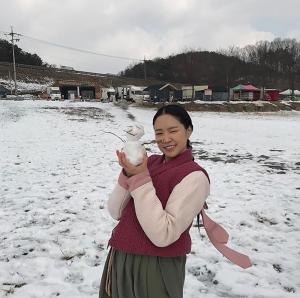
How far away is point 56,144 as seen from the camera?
Answer: 13398mm

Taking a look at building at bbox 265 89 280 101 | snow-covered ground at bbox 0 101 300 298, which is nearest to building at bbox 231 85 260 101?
building at bbox 265 89 280 101

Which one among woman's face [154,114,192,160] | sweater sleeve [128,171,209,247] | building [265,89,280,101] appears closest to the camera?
sweater sleeve [128,171,209,247]

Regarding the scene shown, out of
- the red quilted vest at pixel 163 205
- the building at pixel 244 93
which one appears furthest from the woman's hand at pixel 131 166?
the building at pixel 244 93

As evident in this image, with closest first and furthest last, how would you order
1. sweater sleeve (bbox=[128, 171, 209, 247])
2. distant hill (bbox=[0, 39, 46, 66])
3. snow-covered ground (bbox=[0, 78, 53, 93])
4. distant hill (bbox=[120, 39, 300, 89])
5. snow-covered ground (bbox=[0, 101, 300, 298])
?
sweater sleeve (bbox=[128, 171, 209, 247])
snow-covered ground (bbox=[0, 101, 300, 298])
snow-covered ground (bbox=[0, 78, 53, 93])
distant hill (bbox=[120, 39, 300, 89])
distant hill (bbox=[0, 39, 46, 66])

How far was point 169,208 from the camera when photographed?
165 centimetres

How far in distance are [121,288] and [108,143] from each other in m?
12.2

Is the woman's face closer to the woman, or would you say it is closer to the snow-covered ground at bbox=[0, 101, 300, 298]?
the woman

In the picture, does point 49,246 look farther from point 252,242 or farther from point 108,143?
point 108,143

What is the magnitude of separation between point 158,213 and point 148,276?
379 millimetres

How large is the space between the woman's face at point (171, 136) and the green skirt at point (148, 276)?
0.52 metres

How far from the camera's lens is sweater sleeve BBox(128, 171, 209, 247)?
1.62 metres

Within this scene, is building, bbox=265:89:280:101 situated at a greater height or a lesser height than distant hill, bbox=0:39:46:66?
lesser

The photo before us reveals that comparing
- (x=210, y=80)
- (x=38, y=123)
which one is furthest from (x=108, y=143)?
(x=210, y=80)

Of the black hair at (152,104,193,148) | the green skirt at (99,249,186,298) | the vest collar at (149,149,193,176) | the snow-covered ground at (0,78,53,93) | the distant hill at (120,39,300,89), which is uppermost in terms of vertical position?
the distant hill at (120,39,300,89)
